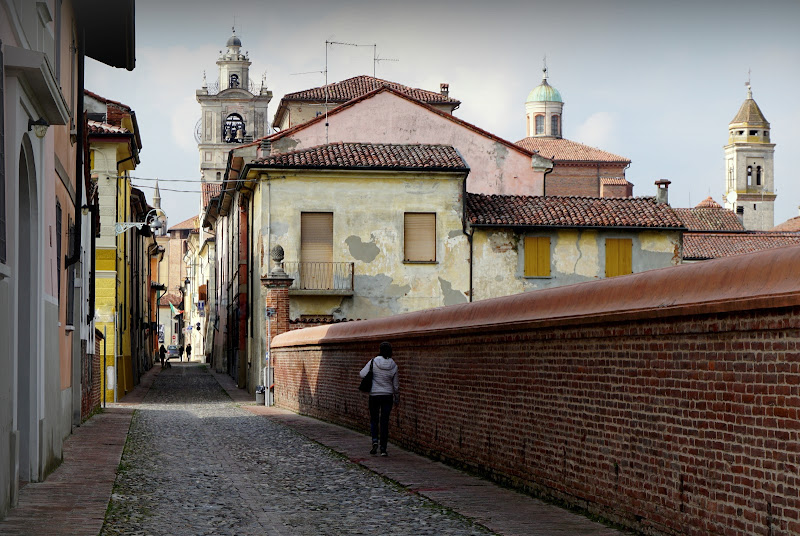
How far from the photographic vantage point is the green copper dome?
110 metres

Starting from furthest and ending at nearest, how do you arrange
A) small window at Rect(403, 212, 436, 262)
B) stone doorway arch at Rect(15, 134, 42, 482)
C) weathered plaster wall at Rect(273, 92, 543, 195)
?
weathered plaster wall at Rect(273, 92, 543, 195) < small window at Rect(403, 212, 436, 262) < stone doorway arch at Rect(15, 134, 42, 482)

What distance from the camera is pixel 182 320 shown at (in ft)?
367

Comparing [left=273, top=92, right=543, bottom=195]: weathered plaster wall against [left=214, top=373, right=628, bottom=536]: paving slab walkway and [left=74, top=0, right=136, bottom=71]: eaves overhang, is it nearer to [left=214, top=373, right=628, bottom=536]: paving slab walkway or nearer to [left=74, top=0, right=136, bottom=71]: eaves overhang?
[left=74, top=0, right=136, bottom=71]: eaves overhang

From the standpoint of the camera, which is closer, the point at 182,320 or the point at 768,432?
the point at 768,432

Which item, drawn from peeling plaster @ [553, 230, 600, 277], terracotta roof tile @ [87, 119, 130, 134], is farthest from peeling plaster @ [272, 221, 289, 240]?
peeling plaster @ [553, 230, 600, 277]

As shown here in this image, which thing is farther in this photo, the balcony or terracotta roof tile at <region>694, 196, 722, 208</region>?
terracotta roof tile at <region>694, 196, 722, 208</region>

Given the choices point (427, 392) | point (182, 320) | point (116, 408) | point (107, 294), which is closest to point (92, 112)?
point (107, 294)

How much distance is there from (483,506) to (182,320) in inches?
4099

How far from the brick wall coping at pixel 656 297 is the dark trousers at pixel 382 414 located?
1759 millimetres

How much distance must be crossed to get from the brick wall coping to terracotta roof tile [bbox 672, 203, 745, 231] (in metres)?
68.9

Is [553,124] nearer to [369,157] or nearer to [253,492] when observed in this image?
[369,157]

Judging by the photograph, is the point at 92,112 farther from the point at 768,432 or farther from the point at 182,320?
the point at 182,320

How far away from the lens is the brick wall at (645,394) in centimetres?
677

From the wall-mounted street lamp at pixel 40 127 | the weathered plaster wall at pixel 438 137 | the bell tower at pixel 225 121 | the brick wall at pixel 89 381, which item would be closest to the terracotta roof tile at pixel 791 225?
the bell tower at pixel 225 121
